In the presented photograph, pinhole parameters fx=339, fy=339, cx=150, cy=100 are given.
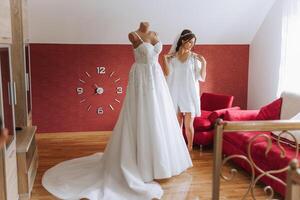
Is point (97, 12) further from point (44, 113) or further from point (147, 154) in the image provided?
point (147, 154)

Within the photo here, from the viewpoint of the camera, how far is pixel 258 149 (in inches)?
136

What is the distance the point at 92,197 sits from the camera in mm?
3053

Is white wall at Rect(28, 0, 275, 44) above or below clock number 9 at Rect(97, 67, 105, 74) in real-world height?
above

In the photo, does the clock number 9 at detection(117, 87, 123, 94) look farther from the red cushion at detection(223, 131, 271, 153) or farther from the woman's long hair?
the red cushion at detection(223, 131, 271, 153)

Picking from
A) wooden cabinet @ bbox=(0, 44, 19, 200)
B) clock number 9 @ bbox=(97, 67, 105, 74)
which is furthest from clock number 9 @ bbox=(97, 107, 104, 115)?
wooden cabinet @ bbox=(0, 44, 19, 200)

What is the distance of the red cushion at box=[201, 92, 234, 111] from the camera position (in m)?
5.02

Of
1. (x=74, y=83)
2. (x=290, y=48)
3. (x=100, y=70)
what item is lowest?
(x=74, y=83)

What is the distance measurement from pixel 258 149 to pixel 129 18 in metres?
2.70

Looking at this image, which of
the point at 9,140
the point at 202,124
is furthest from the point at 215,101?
the point at 9,140

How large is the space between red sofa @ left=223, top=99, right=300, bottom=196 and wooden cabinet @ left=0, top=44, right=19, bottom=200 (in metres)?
2.10

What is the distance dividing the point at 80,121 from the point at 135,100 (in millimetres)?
2194

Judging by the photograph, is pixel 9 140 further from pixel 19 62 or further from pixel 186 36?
pixel 186 36

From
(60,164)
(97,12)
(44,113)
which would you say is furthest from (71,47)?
(60,164)

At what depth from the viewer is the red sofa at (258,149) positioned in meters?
3.11
